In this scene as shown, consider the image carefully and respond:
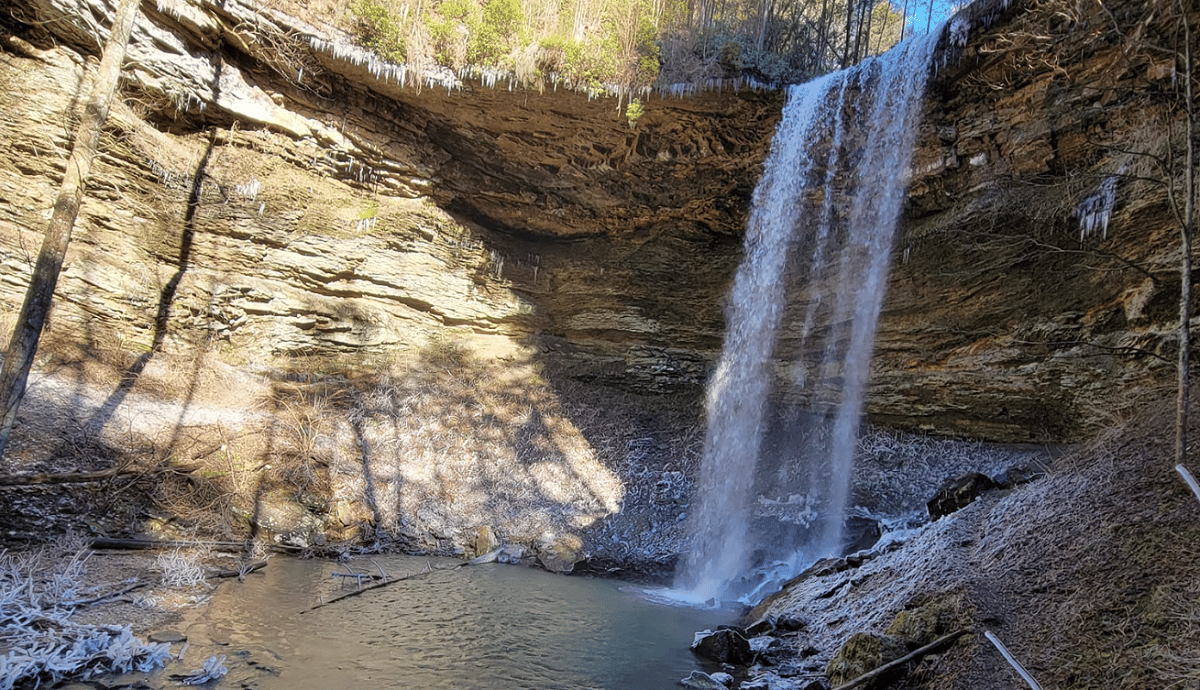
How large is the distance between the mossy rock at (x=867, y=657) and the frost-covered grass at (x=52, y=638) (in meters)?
5.95

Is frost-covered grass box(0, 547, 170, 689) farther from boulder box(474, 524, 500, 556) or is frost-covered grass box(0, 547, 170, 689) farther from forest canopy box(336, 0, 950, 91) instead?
forest canopy box(336, 0, 950, 91)

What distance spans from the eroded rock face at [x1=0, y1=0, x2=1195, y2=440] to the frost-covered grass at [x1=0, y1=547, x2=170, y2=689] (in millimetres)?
7600

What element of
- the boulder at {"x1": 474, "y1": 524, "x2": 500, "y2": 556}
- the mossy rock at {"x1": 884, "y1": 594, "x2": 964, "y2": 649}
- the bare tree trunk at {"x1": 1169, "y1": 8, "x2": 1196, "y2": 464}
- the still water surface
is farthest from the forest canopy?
the mossy rock at {"x1": 884, "y1": 594, "x2": 964, "y2": 649}

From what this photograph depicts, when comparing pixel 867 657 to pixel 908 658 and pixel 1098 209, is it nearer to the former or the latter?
pixel 908 658

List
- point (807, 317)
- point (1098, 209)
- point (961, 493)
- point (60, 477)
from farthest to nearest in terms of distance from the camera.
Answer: point (807, 317) < point (1098, 209) < point (961, 493) < point (60, 477)

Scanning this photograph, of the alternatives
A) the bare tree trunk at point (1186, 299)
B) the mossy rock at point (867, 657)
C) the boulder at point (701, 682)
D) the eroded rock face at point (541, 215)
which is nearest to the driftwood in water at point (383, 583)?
the boulder at point (701, 682)

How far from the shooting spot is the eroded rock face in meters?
10.5

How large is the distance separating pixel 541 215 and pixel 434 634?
41.2 ft

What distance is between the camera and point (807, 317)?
50.0ft

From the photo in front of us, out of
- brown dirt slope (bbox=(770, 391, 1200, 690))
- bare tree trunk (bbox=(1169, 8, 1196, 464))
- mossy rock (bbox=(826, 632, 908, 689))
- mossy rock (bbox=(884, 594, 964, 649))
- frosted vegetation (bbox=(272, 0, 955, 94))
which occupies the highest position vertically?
frosted vegetation (bbox=(272, 0, 955, 94))

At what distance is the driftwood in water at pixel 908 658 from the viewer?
4664 millimetres

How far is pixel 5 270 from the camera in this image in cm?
1052

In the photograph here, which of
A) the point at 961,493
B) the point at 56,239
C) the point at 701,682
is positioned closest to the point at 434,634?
the point at 701,682

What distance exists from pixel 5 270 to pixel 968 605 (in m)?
15.5
